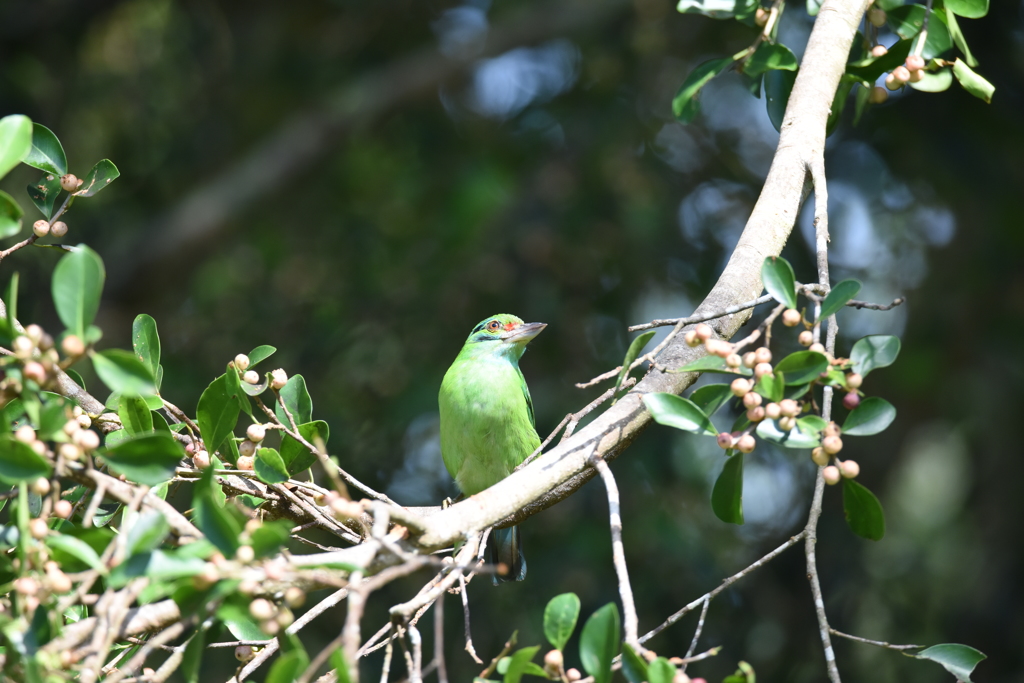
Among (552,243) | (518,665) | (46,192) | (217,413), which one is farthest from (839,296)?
(552,243)

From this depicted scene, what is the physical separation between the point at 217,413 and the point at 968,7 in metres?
2.48

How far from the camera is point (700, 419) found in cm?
191

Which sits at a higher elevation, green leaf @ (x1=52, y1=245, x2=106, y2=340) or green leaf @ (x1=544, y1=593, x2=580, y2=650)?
green leaf @ (x1=52, y1=245, x2=106, y2=340)

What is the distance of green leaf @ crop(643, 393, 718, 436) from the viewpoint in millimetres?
1897

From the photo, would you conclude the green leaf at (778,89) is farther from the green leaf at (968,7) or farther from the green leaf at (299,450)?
the green leaf at (299,450)

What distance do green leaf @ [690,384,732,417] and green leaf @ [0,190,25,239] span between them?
1.38 metres

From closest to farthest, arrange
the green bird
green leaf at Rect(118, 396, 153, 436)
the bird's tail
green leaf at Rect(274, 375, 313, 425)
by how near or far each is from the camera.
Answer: green leaf at Rect(118, 396, 153, 436)
green leaf at Rect(274, 375, 313, 425)
the green bird
the bird's tail

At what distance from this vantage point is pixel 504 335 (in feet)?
15.4

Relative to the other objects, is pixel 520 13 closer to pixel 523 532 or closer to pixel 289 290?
pixel 289 290

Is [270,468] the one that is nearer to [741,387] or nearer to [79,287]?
[79,287]

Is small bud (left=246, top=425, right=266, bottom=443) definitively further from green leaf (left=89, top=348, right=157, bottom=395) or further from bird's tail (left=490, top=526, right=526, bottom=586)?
bird's tail (left=490, top=526, right=526, bottom=586)

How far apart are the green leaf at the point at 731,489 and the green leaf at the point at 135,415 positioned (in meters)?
1.31

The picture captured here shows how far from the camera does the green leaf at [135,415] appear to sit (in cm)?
207

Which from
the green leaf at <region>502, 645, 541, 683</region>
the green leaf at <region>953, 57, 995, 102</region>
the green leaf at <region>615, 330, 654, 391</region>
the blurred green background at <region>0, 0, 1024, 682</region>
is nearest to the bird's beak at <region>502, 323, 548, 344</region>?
the blurred green background at <region>0, 0, 1024, 682</region>
